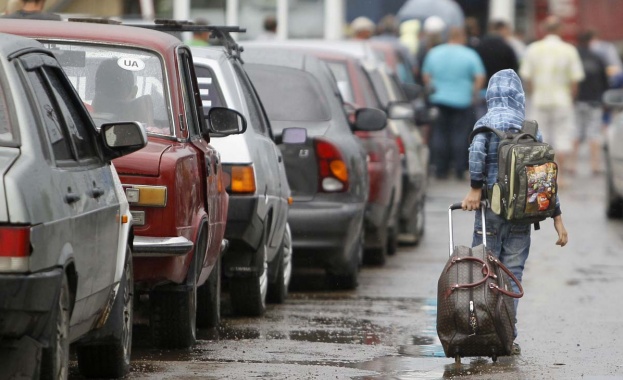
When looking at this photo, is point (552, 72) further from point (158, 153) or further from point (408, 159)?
point (158, 153)

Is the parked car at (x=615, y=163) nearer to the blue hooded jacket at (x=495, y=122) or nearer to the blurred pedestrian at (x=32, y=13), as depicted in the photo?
the blurred pedestrian at (x=32, y=13)

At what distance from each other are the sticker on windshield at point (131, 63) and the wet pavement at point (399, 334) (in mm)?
1416

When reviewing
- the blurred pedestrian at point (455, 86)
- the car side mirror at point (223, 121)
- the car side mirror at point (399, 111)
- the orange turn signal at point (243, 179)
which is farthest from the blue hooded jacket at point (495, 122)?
the blurred pedestrian at point (455, 86)

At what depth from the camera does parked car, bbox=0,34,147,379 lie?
603 centimetres

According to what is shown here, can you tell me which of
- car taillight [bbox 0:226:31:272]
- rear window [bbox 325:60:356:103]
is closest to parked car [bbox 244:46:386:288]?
rear window [bbox 325:60:356:103]

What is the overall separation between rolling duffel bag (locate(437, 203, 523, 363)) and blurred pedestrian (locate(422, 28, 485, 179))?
1629 cm

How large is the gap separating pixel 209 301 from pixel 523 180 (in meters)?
1.98

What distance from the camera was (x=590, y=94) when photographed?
28.4 m

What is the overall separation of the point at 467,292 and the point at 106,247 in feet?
6.75

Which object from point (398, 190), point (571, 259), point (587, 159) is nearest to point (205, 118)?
point (398, 190)

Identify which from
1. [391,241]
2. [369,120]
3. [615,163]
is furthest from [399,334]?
[615,163]

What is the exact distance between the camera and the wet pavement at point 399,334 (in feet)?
28.2

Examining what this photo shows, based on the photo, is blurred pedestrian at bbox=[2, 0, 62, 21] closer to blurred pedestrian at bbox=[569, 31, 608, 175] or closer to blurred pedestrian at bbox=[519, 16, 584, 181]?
blurred pedestrian at bbox=[519, 16, 584, 181]

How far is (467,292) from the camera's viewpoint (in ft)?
28.2
